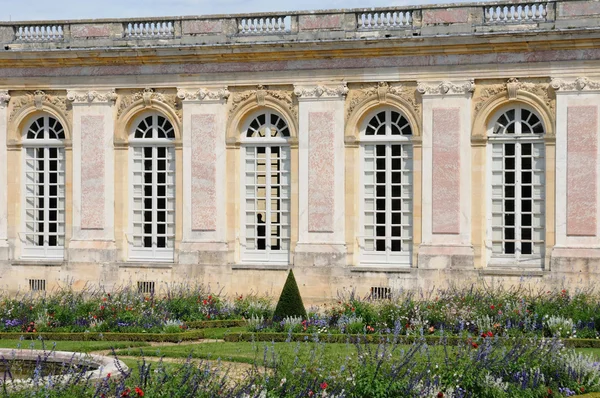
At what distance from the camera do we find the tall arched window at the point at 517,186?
25.0 metres

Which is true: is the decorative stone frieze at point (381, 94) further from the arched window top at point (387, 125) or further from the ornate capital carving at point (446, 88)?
the arched window top at point (387, 125)

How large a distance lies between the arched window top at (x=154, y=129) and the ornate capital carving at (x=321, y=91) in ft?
10.7

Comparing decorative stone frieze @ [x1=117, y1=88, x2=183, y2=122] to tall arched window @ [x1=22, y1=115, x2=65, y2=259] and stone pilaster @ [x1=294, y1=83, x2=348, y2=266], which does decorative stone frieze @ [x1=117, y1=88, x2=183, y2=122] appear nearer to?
tall arched window @ [x1=22, y1=115, x2=65, y2=259]

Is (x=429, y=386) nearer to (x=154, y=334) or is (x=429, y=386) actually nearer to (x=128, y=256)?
(x=154, y=334)

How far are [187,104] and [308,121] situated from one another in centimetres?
288

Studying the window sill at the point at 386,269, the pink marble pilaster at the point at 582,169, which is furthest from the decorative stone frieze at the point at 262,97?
the pink marble pilaster at the point at 582,169

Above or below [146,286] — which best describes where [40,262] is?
above

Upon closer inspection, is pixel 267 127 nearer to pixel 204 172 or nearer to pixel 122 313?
pixel 204 172

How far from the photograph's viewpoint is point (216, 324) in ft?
71.2

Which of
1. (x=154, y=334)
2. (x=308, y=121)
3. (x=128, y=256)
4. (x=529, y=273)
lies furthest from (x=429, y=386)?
(x=128, y=256)

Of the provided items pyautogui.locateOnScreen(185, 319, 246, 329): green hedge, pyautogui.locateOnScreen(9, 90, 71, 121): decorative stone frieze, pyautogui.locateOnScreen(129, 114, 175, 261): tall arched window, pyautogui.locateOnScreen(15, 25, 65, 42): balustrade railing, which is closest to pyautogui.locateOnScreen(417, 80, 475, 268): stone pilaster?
pyautogui.locateOnScreen(185, 319, 246, 329): green hedge

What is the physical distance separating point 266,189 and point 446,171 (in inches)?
167

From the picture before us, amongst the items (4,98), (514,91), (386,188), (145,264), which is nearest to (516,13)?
(514,91)

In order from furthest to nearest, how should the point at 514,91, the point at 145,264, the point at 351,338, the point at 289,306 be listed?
the point at 145,264, the point at 514,91, the point at 289,306, the point at 351,338
